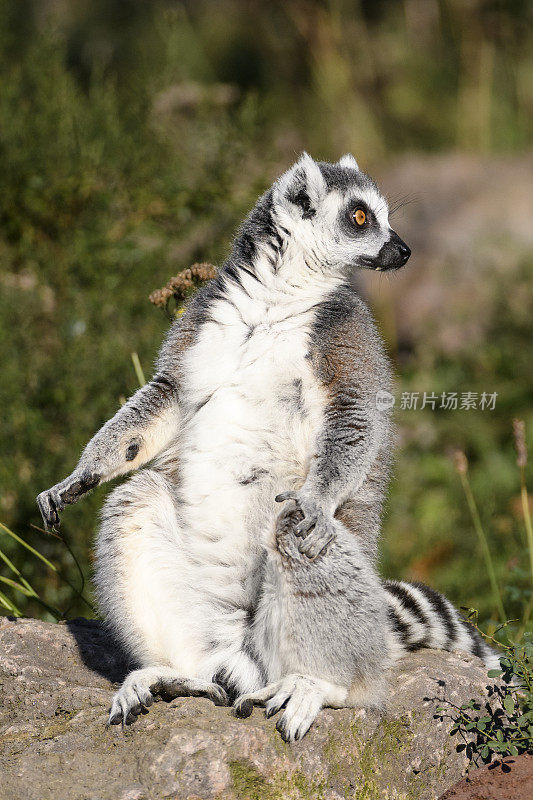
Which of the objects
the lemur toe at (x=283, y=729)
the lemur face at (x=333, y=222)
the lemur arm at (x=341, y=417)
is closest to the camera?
the lemur toe at (x=283, y=729)

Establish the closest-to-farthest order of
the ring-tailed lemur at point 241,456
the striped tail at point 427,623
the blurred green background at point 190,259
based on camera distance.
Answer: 1. the ring-tailed lemur at point 241,456
2. the striped tail at point 427,623
3. the blurred green background at point 190,259

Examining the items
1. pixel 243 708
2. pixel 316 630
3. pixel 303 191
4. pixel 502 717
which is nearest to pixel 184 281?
pixel 303 191

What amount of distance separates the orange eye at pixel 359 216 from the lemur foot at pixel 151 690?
175 cm

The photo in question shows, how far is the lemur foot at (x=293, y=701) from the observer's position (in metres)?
2.55

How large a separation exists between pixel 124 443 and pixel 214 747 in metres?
1.18

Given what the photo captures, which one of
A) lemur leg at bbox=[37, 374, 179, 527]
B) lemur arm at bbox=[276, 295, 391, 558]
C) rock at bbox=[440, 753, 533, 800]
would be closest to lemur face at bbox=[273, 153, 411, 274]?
lemur arm at bbox=[276, 295, 391, 558]

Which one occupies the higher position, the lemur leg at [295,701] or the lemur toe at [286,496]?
the lemur toe at [286,496]

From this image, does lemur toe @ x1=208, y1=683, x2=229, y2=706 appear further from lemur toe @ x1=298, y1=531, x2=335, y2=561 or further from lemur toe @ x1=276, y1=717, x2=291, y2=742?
lemur toe @ x1=298, y1=531, x2=335, y2=561

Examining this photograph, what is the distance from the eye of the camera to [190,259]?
5.68 meters

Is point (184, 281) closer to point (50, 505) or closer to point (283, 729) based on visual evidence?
point (50, 505)

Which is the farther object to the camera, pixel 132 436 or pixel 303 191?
pixel 303 191

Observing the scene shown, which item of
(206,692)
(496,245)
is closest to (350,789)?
(206,692)

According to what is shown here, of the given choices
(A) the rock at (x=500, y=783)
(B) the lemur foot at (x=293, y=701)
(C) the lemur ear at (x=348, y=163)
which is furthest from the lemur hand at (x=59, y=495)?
(C) the lemur ear at (x=348, y=163)

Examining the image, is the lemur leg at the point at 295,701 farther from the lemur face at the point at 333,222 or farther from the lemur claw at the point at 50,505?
the lemur face at the point at 333,222
